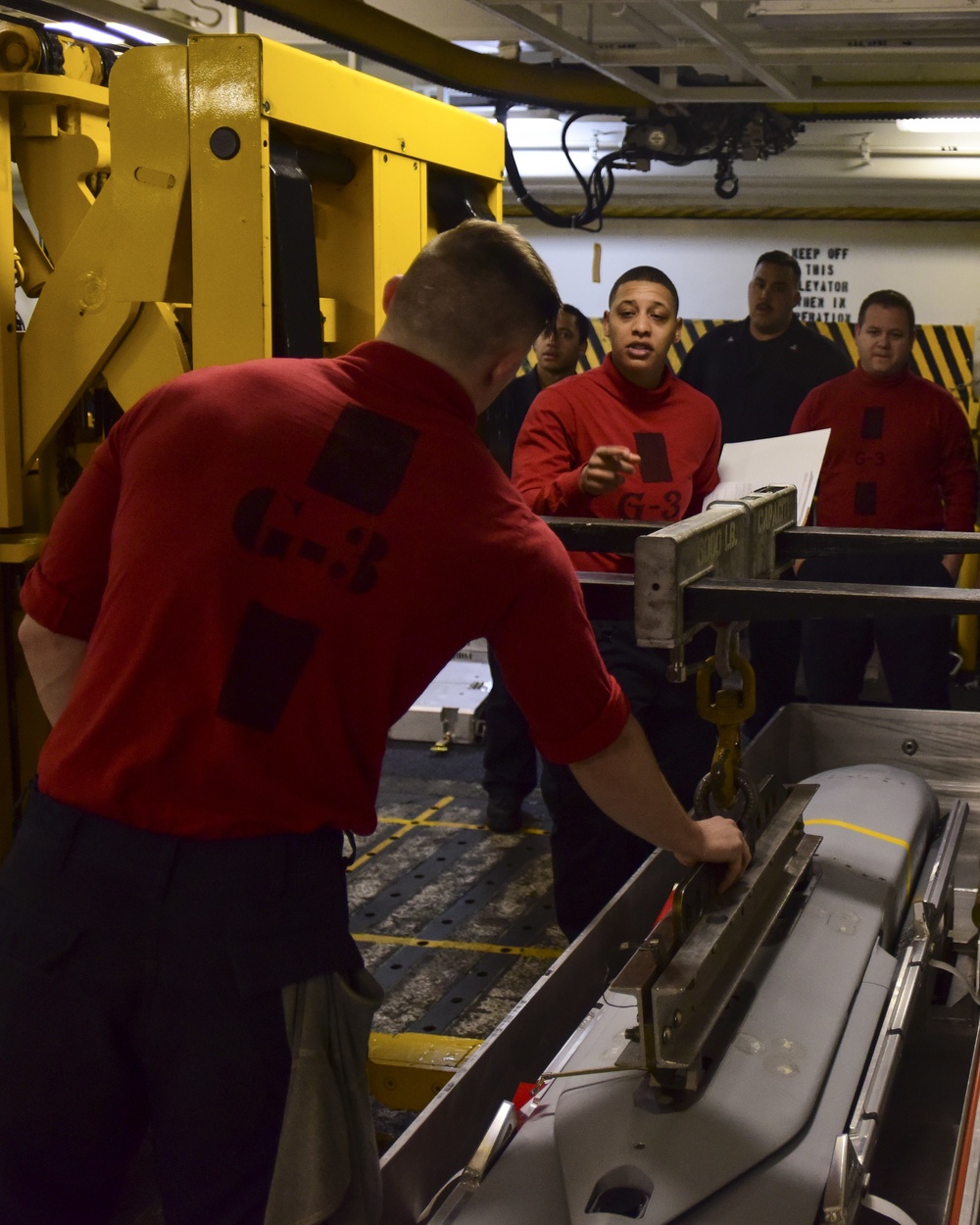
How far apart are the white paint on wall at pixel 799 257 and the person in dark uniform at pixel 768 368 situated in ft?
8.97

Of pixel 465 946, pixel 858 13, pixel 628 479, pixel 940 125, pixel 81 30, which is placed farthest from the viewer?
pixel 940 125

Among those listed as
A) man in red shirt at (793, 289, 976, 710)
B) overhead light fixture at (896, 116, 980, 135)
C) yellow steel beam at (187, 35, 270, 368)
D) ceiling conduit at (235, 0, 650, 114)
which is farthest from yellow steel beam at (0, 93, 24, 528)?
overhead light fixture at (896, 116, 980, 135)

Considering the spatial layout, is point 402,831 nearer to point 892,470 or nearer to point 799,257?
point 892,470

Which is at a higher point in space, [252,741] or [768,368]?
[768,368]

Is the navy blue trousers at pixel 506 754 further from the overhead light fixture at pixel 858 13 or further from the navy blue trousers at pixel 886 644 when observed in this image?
the overhead light fixture at pixel 858 13

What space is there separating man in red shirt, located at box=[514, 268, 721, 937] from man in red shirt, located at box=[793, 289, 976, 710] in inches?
67.1

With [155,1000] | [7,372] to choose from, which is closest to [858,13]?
[7,372]

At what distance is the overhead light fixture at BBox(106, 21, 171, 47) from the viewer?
449 cm

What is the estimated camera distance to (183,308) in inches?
111

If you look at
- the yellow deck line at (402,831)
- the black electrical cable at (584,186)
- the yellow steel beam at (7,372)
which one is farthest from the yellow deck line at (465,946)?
the black electrical cable at (584,186)

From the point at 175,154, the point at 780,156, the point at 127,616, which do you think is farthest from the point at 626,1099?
the point at 780,156

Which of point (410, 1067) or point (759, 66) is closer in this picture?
point (410, 1067)

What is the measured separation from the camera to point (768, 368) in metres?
5.41

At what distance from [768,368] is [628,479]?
232 centimetres
